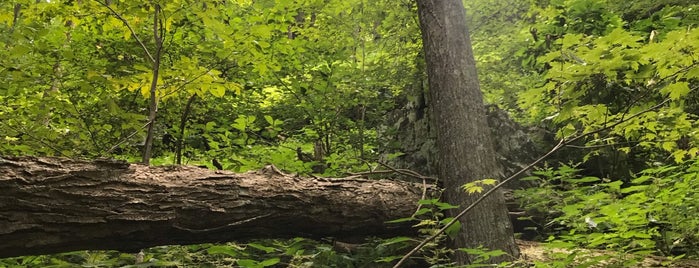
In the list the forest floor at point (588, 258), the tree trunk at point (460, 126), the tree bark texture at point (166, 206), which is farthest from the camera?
the tree trunk at point (460, 126)

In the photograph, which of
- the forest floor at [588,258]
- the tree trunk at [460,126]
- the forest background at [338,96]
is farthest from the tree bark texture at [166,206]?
the forest floor at [588,258]

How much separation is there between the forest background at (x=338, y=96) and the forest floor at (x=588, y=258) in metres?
0.06

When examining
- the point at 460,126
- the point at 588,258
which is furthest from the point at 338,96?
the point at 588,258

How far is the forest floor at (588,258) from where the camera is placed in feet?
9.90

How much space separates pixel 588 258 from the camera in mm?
2861

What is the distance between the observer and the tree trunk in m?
3.78

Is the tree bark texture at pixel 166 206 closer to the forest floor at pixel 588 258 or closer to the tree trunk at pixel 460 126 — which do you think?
the tree trunk at pixel 460 126

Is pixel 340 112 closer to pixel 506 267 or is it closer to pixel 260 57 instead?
pixel 260 57

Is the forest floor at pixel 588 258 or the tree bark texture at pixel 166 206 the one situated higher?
the tree bark texture at pixel 166 206

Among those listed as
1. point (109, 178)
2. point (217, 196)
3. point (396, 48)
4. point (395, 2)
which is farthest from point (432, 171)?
point (109, 178)

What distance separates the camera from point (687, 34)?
2.52 m

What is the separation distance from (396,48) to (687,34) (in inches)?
136

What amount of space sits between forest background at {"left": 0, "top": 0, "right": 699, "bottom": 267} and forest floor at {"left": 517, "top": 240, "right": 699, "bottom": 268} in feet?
0.21

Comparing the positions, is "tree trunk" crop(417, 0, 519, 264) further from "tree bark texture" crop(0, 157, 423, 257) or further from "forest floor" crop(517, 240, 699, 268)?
"tree bark texture" crop(0, 157, 423, 257)
